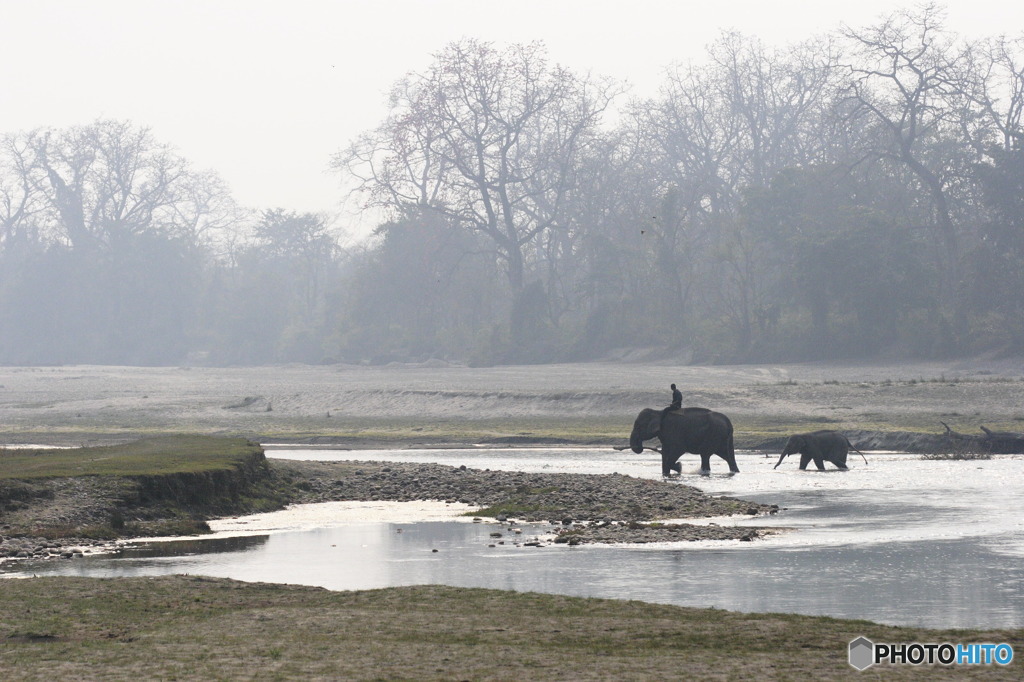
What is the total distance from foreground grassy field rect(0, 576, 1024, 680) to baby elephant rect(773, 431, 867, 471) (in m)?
17.5

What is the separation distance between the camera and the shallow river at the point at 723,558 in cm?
1302

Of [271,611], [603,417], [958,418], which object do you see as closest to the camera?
[271,611]

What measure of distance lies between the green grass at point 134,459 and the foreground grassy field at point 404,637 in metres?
7.48

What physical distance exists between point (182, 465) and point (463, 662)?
13245 millimetres

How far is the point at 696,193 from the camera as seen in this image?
8131 cm

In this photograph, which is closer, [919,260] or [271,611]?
[271,611]

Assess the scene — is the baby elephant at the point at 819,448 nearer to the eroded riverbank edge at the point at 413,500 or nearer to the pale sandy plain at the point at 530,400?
the eroded riverbank edge at the point at 413,500

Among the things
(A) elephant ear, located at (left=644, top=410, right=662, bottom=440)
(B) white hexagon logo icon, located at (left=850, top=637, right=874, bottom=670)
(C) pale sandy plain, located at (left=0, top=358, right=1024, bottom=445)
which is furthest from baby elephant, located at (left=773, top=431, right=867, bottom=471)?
(B) white hexagon logo icon, located at (left=850, top=637, right=874, bottom=670)

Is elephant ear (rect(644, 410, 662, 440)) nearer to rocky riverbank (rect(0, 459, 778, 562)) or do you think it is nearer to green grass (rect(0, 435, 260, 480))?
rocky riverbank (rect(0, 459, 778, 562))

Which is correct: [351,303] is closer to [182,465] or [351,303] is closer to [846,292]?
[846,292]

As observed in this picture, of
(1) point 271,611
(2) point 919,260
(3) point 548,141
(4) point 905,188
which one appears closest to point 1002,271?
(2) point 919,260

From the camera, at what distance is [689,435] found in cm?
2842
